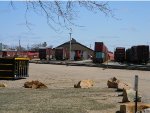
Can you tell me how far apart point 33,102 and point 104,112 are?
277cm

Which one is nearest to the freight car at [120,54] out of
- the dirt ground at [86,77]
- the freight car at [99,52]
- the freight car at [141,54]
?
the freight car at [99,52]

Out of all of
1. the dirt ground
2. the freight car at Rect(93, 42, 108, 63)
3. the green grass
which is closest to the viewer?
the green grass

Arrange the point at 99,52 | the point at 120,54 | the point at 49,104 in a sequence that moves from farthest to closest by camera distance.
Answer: the point at 120,54
the point at 99,52
the point at 49,104

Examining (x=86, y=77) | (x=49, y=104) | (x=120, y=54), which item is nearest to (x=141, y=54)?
(x=120, y=54)

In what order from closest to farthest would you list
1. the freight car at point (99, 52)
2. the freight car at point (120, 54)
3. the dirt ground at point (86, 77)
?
the dirt ground at point (86, 77) < the freight car at point (99, 52) < the freight car at point (120, 54)

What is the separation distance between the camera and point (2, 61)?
31578 millimetres

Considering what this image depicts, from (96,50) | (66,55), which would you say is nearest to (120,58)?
(96,50)

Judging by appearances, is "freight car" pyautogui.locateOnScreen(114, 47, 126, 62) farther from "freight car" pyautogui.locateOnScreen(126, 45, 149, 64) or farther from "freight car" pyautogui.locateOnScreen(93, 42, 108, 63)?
"freight car" pyautogui.locateOnScreen(126, 45, 149, 64)

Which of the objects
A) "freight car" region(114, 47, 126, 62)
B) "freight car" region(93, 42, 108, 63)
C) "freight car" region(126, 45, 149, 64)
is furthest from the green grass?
"freight car" region(114, 47, 126, 62)

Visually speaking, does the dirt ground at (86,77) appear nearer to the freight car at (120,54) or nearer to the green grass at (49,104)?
the green grass at (49,104)

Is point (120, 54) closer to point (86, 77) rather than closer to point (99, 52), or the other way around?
point (99, 52)

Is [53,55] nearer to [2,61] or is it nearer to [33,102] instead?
[2,61]

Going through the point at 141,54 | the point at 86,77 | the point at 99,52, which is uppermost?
the point at 99,52

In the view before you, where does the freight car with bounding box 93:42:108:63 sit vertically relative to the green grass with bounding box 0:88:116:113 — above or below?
above
